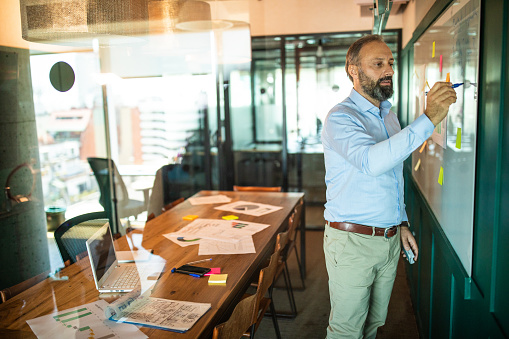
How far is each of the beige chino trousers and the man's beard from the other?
0.66 meters

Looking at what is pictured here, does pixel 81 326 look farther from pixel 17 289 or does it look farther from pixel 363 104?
pixel 363 104

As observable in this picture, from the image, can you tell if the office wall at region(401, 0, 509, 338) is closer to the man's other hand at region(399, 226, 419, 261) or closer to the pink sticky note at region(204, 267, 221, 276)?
the man's other hand at region(399, 226, 419, 261)

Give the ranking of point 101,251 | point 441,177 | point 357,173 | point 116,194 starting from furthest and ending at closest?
1. point 116,194
2. point 441,177
3. point 101,251
4. point 357,173

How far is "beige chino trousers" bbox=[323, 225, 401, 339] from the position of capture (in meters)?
2.10

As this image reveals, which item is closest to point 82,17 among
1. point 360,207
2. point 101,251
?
point 101,251

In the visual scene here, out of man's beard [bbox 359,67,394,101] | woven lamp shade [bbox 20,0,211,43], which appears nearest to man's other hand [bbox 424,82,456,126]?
man's beard [bbox 359,67,394,101]

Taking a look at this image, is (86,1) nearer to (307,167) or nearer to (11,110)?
(11,110)

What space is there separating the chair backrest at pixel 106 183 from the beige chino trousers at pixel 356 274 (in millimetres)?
3634

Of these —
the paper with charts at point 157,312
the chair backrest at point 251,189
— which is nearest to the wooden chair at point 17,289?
the paper with charts at point 157,312

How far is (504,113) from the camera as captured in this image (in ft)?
4.39

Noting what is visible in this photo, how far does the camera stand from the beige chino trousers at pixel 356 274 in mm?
2104

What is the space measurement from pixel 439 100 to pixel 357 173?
1.72 ft

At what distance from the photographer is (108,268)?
2.24 m

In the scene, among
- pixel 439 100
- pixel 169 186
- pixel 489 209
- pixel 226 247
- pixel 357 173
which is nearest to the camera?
pixel 489 209
